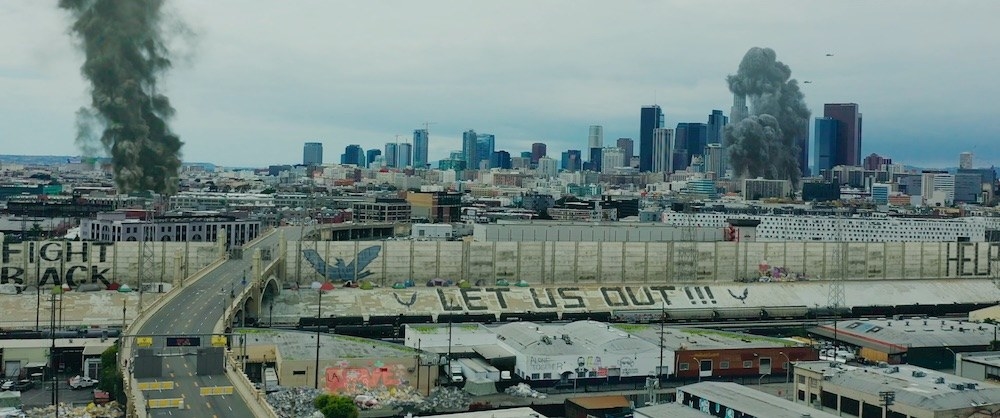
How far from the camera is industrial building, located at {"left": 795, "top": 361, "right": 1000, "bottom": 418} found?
40.5 meters

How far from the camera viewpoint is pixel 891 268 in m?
93.5

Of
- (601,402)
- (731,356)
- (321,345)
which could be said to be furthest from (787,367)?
(321,345)

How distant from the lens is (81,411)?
4475 centimetres

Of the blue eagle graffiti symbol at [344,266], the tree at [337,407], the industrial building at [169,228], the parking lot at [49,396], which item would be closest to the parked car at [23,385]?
the parking lot at [49,396]

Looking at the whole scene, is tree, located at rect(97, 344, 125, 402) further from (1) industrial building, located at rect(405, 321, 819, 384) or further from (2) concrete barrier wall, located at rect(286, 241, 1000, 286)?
(2) concrete barrier wall, located at rect(286, 241, 1000, 286)

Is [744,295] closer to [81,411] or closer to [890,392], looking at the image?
[890,392]

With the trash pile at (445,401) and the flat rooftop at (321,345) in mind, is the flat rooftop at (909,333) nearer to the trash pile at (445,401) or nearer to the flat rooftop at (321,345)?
the trash pile at (445,401)

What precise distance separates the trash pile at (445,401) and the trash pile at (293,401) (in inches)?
177

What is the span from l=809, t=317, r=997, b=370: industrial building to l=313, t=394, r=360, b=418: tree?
97.9 feet

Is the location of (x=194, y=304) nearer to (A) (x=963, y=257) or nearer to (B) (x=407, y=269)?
(B) (x=407, y=269)

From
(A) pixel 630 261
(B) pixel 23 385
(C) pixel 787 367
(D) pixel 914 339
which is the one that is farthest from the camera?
(A) pixel 630 261

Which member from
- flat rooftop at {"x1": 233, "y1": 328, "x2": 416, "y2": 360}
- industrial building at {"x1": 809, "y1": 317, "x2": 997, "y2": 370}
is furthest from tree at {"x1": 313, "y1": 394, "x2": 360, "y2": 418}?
industrial building at {"x1": 809, "y1": 317, "x2": 997, "y2": 370}

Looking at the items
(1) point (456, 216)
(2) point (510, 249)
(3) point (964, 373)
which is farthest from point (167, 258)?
(1) point (456, 216)

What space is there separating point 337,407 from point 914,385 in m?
21.7
